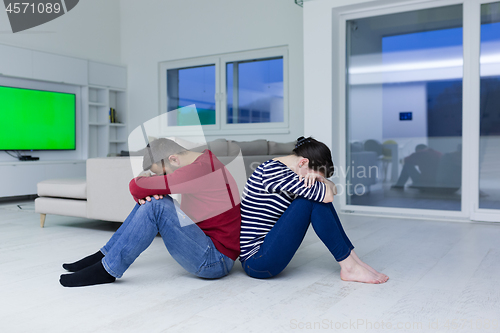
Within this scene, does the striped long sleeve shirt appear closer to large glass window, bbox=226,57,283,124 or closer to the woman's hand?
the woman's hand

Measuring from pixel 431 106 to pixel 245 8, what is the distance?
3.25 m

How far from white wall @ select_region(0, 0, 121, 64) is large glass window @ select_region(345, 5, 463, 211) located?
435cm

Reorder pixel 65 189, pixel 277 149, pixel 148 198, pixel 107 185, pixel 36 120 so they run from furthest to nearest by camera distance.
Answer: pixel 36 120 → pixel 277 149 → pixel 65 189 → pixel 107 185 → pixel 148 198

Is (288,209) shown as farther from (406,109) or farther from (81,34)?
(81,34)

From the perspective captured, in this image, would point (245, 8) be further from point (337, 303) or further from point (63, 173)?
point (337, 303)

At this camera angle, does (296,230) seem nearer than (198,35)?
Yes

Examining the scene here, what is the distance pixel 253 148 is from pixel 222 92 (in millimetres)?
2953

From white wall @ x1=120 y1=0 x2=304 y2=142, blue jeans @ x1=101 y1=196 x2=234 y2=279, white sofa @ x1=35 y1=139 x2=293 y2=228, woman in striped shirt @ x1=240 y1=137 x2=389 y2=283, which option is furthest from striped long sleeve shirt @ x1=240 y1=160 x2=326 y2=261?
white wall @ x1=120 y1=0 x2=304 y2=142

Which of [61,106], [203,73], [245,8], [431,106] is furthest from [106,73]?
[431,106]

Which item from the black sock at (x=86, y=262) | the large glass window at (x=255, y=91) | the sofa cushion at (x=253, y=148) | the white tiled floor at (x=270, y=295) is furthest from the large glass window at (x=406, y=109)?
the black sock at (x=86, y=262)

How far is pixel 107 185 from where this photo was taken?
3270 millimetres

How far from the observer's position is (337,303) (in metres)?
1.73

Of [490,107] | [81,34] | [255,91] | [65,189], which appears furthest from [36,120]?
[490,107]

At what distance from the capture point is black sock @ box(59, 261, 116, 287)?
1.91m
